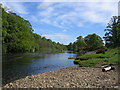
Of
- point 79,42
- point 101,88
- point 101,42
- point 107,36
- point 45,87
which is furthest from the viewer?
point 79,42

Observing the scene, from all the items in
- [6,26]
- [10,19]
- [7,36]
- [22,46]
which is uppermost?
[10,19]

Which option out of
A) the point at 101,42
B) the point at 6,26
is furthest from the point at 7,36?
the point at 101,42

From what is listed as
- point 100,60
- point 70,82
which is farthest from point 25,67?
point 100,60

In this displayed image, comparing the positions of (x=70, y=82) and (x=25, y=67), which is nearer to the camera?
(x=70, y=82)

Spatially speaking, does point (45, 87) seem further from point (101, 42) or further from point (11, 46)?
point (101, 42)

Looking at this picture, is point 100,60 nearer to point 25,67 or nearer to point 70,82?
point 25,67

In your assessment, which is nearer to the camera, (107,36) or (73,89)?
(73,89)

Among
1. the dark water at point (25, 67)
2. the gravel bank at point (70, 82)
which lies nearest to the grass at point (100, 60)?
the dark water at point (25, 67)

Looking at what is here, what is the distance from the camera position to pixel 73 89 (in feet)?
23.9

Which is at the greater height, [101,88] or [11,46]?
[11,46]

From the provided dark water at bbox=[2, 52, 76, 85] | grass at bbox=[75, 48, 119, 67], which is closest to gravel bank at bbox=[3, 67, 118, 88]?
dark water at bbox=[2, 52, 76, 85]

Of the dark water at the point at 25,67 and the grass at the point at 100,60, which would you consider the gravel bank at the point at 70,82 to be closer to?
the dark water at the point at 25,67

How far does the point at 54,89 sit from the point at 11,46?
39.6 m

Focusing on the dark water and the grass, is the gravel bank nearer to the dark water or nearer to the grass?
the dark water
